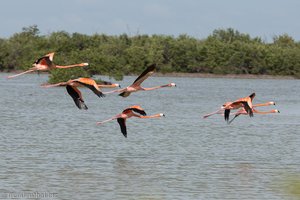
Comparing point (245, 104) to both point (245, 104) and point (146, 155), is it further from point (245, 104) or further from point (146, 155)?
point (146, 155)

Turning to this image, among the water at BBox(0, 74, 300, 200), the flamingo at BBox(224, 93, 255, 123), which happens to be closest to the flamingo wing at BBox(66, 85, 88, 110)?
the water at BBox(0, 74, 300, 200)

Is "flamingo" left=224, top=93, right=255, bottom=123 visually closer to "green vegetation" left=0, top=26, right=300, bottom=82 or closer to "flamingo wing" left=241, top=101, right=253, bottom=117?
"flamingo wing" left=241, top=101, right=253, bottom=117

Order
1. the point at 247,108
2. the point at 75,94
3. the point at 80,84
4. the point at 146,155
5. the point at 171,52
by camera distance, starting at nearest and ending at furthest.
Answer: the point at 80,84
the point at 75,94
the point at 247,108
the point at 146,155
the point at 171,52

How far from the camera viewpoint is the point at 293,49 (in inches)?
4053

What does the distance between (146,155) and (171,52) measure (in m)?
71.2

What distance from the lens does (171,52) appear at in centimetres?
9681

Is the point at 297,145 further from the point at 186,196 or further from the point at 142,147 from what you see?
the point at 186,196

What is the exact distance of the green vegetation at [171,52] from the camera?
92.6 m

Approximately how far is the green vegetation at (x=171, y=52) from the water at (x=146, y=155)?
1833 inches

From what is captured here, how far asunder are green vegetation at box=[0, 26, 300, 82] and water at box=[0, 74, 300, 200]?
46.6 m

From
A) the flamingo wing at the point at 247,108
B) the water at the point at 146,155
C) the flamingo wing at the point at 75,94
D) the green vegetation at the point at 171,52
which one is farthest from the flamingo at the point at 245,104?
the green vegetation at the point at 171,52

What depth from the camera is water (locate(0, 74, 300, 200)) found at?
64.1 ft

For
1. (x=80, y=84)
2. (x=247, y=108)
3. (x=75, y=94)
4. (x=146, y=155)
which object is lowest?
(x=146, y=155)

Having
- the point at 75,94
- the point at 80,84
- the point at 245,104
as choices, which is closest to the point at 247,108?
the point at 245,104
